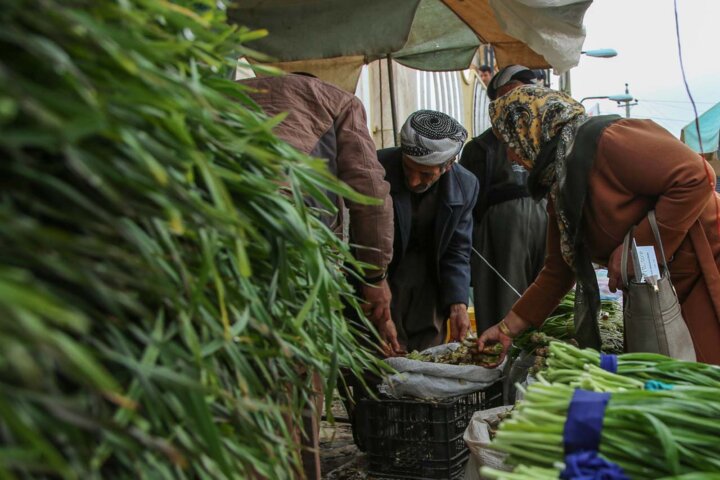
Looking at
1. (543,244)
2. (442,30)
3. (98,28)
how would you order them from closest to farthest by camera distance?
(98,28) < (543,244) < (442,30)

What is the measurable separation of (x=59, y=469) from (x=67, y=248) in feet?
0.85

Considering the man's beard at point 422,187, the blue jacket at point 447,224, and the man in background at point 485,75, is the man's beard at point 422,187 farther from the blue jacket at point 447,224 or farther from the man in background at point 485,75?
the man in background at point 485,75

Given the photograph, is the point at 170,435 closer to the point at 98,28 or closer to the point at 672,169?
the point at 98,28

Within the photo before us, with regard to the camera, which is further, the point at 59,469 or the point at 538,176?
the point at 538,176

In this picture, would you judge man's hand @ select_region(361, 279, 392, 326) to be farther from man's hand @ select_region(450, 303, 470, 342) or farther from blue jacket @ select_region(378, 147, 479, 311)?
man's hand @ select_region(450, 303, 470, 342)

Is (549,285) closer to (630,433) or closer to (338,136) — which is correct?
(338,136)

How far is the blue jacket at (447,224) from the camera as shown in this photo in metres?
4.14

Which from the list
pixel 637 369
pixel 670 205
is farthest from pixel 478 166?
pixel 637 369

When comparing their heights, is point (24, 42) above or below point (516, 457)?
above

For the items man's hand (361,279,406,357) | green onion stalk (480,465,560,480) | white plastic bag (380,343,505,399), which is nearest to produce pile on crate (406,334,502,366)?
white plastic bag (380,343,505,399)

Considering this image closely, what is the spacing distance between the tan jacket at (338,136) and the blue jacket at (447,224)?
36.8 inches

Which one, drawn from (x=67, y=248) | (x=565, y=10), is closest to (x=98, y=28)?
(x=67, y=248)

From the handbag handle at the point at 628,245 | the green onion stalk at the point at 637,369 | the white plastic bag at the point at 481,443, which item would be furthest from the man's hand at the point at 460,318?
the green onion stalk at the point at 637,369

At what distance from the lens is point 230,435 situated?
1.17 m
